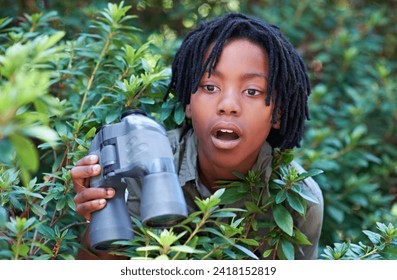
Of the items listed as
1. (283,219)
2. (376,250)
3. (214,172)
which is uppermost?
(214,172)

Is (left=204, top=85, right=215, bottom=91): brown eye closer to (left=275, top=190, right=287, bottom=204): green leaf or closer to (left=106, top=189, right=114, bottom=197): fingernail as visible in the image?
(left=275, top=190, right=287, bottom=204): green leaf

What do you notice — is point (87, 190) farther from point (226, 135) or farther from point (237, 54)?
point (237, 54)

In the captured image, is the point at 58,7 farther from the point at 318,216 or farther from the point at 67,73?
the point at 318,216

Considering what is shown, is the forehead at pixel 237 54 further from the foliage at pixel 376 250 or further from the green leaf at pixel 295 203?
the foliage at pixel 376 250

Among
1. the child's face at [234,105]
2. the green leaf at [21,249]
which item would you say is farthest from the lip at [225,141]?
the green leaf at [21,249]

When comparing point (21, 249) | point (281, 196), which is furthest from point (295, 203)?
point (21, 249)

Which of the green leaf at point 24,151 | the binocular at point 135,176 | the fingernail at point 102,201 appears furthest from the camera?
the fingernail at point 102,201

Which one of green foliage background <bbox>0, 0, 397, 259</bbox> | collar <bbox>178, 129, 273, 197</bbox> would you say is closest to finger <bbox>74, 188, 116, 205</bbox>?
green foliage background <bbox>0, 0, 397, 259</bbox>

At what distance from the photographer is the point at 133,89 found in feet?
6.96

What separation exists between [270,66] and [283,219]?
454 mm

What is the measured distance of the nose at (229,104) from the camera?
76.7 inches

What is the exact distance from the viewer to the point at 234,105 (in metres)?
1.95

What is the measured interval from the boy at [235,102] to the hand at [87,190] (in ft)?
0.09

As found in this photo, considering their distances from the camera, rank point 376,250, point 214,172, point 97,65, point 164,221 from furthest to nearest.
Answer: point 97,65, point 214,172, point 376,250, point 164,221
